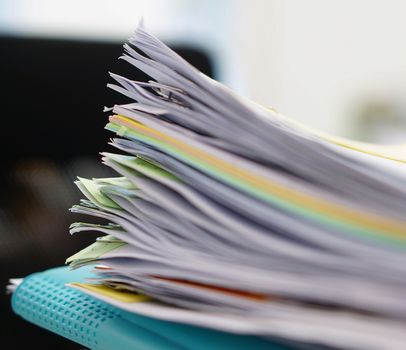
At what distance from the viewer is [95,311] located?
Result: 0.29m

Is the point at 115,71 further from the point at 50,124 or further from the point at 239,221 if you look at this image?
the point at 239,221

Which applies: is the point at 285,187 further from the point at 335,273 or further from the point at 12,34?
the point at 12,34

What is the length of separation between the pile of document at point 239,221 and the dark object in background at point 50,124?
57 cm

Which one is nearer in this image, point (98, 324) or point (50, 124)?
point (98, 324)

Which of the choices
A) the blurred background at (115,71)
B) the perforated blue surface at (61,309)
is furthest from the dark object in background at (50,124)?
the perforated blue surface at (61,309)

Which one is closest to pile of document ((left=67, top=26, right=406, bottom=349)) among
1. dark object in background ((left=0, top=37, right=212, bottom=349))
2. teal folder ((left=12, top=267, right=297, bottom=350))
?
teal folder ((left=12, top=267, right=297, bottom=350))

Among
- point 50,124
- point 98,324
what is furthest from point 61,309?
point 50,124

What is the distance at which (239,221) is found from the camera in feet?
0.79

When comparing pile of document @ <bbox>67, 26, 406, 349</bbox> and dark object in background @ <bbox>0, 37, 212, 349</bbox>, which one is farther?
dark object in background @ <bbox>0, 37, 212, 349</bbox>

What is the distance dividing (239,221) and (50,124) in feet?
2.72

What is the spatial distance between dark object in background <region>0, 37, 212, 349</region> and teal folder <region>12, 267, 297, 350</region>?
0.51 m

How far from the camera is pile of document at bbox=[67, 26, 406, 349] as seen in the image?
21cm

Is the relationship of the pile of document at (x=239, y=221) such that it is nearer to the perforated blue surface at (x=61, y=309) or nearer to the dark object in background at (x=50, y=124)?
the perforated blue surface at (x=61, y=309)

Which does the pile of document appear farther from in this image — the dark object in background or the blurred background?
→ the dark object in background
